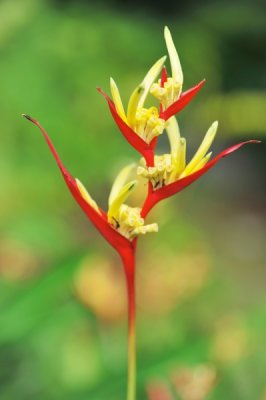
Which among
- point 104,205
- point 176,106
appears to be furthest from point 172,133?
point 104,205

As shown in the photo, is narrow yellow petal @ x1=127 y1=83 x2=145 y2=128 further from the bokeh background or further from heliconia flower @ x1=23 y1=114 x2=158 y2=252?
the bokeh background

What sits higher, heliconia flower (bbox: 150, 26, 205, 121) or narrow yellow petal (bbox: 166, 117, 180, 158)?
heliconia flower (bbox: 150, 26, 205, 121)

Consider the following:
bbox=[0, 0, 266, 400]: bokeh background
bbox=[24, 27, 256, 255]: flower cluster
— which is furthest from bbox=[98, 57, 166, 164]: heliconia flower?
bbox=[0, 0, 266, 400]: bokeh background

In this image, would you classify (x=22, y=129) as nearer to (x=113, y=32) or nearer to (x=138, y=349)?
(x=113, y=32)

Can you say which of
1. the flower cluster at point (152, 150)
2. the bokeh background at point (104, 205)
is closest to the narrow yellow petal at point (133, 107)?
the flower cluster at point (152, 150)

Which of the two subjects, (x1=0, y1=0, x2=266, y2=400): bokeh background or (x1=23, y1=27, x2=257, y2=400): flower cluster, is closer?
(x1=23, y1=27, x2=257, y2=400): flower cluster

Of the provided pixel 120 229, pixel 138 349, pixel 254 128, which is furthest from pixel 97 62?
pixel 120 229
